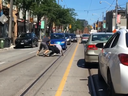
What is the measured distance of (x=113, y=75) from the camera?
5.48 m

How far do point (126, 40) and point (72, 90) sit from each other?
2513 mm

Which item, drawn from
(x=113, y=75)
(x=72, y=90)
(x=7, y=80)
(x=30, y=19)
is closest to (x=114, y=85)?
(x=113, y=75)

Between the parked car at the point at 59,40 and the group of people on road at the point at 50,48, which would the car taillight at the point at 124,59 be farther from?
the parked car at the point at 59,40

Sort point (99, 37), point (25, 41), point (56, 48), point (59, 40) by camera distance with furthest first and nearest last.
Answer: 1. point (25, 41)
2. point (59, 40)
3. point (56, 48)
4. point (99, 37)

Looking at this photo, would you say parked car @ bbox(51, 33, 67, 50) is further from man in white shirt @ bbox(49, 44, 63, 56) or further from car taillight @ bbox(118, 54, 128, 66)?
car taillight @ bbox(118, 54, 128, 66)

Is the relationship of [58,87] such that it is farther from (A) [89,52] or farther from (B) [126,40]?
(A) [89,52]

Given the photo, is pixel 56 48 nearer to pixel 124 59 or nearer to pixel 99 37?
pixel 99 37

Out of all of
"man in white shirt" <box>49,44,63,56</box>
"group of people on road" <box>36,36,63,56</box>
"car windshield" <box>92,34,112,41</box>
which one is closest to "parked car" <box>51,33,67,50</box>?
"group of people on road" <box>36,36,63,56</box>

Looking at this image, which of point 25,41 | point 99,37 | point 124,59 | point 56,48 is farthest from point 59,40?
point 124,59

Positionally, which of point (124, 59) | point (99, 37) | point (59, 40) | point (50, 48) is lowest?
point (50, 48)

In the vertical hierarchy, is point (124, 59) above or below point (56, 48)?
above

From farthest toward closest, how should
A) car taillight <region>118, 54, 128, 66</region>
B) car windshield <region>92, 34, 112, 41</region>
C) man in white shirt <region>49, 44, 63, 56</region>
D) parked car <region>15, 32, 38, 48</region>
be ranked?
parked car <region>15, 32, 38, 48</region> → man in white shirt <region>49, 44, 63, 56</region> → car windshield <region>92, 34, 112, 41</region> → car taillight <region>118, 54, 128, 66</region>

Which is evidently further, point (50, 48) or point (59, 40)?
point (59, 40)

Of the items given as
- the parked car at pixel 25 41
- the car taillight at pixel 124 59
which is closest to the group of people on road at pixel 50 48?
the parked car at pixel 25 41
